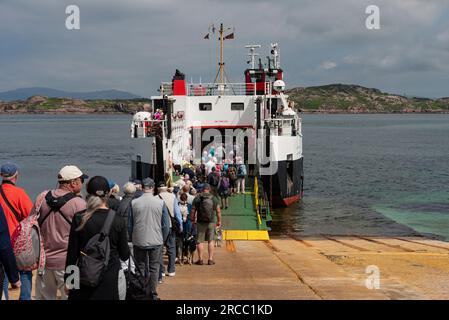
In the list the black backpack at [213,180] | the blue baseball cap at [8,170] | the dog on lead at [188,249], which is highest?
the blue baseball cap at [8,170]

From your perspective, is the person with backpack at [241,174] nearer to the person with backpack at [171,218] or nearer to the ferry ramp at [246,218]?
the ferry ramp at [246,218]

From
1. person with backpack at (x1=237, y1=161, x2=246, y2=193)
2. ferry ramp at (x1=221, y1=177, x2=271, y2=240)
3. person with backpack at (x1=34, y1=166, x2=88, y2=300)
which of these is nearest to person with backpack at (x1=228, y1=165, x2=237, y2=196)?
person with backpack at (x1=237, y1=161, x2=246, y2=193)

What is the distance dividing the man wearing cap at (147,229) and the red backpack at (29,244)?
1.69 m

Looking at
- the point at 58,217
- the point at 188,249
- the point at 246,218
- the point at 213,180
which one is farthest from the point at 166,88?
the point at 58,217

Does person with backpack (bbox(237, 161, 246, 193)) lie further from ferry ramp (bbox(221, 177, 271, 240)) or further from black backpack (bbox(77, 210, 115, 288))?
black backpack (bbox(77, 210, 115, 288))

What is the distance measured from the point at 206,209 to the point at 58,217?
15.8 feet

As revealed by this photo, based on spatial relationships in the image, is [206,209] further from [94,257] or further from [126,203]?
[94,257]

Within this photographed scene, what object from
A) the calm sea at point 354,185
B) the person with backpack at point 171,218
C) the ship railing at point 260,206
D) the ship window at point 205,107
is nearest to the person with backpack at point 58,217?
the person with backpack at point 171,218

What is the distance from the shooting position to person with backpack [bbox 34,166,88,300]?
5.70 m

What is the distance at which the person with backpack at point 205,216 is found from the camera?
1024 cm

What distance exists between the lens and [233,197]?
1981cm

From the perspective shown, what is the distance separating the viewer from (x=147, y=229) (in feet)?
24.2
